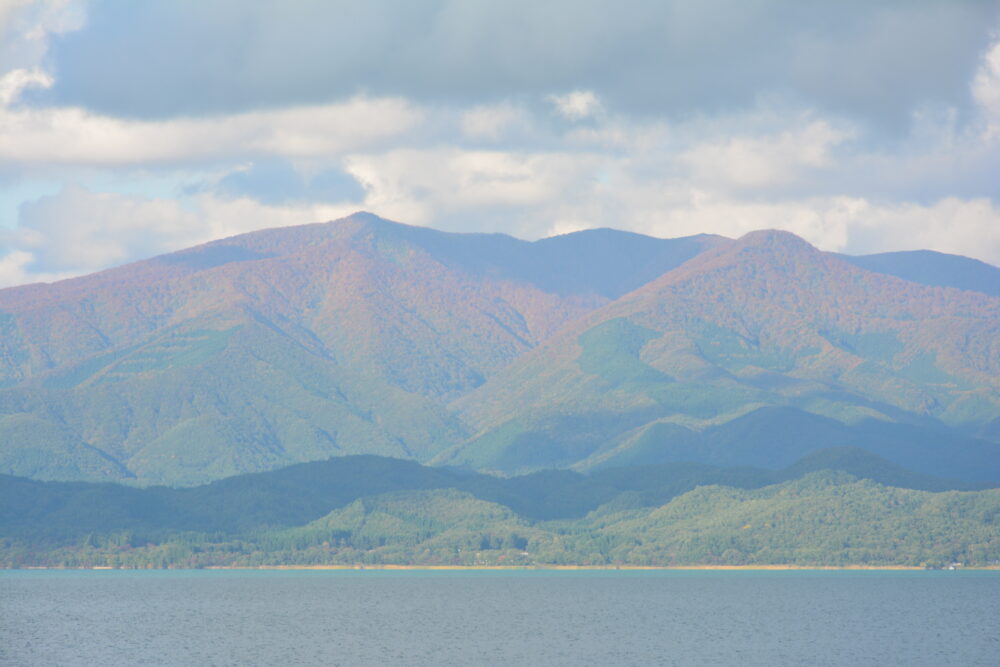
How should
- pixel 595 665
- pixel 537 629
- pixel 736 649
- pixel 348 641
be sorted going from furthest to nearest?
pixel 537 629 < pixel 348 641 < pixel 736 649 < pixel 595 665

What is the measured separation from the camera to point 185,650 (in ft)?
569

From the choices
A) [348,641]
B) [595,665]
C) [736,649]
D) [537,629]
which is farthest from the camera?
[537,629]

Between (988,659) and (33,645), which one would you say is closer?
(988,659)

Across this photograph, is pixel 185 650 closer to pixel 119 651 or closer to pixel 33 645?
pixel 119 651

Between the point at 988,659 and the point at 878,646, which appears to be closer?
the point at 988,659

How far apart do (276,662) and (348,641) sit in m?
23.4

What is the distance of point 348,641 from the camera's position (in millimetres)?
183625

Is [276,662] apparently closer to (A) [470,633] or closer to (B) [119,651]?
(B) [119,651]

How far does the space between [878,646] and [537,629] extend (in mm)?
45998

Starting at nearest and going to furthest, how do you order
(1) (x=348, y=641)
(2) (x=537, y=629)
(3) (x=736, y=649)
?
(3) (x=736, y=649) → (1) (x=348, y=641) → (2) (x=537, y=629)

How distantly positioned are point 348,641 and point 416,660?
2262 cm

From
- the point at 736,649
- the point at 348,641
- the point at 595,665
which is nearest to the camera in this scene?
the point at 595,665

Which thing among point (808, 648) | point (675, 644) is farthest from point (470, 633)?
point (808, 648)

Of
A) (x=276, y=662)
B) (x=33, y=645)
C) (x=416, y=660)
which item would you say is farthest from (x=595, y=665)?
(x=33, y=645)
